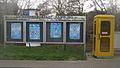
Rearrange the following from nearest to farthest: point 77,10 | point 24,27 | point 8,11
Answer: point 24,27, point 8,11, point 77,10

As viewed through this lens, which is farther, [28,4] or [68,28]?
[28,4]

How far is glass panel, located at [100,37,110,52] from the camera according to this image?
415 inches

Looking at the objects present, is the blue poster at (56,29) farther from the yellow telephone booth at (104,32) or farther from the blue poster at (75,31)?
the yellow telephone booth at (104,32)

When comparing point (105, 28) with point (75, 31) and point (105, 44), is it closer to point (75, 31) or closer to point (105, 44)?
point (105, 44)

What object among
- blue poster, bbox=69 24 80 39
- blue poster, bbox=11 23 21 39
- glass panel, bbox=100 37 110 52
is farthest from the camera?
blue poster, bbox=11 23 21 39

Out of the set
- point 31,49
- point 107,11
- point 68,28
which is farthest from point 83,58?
point 107,11

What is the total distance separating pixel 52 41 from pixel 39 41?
672mm

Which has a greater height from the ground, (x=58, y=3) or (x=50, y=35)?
(x=58, y=3)

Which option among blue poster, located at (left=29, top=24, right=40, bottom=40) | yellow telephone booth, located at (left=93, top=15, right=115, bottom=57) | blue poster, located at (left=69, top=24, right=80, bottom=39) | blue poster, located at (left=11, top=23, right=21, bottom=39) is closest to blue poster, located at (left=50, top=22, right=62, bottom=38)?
blue poster, located at (left=69, top=24, right=80, bottom=39)

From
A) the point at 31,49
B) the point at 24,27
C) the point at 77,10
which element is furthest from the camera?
the point at 77,10

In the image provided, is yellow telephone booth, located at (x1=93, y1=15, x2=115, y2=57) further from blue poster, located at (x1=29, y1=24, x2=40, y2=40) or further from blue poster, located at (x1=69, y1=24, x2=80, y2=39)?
blue poster, located at (x1=29, y1=24, x2=40, y2=40)

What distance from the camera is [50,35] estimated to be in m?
11.2

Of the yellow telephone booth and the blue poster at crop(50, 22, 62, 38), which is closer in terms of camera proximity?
the yellow telephone booth

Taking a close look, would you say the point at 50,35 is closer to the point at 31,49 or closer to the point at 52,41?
the point at 52,41
